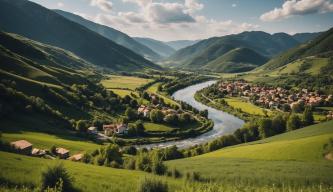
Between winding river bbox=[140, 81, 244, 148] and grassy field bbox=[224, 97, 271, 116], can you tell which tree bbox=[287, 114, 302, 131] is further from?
grassy field bbox=[224, 97, 271, 116]

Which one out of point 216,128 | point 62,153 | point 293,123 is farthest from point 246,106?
point 62,153

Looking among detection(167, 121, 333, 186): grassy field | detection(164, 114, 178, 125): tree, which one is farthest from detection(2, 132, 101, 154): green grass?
detection(164, 114, 178, 125): tree

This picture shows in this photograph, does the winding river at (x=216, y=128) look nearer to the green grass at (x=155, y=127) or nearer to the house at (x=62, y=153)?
the green grass at (x=155, y=127)

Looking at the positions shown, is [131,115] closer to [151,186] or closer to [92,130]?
[92,130]

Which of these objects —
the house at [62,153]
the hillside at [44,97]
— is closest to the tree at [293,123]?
the house at [62,153]

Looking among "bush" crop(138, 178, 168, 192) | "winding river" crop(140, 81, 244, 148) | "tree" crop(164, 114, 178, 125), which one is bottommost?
"winding river" crop(140, 81, 244, 148)
